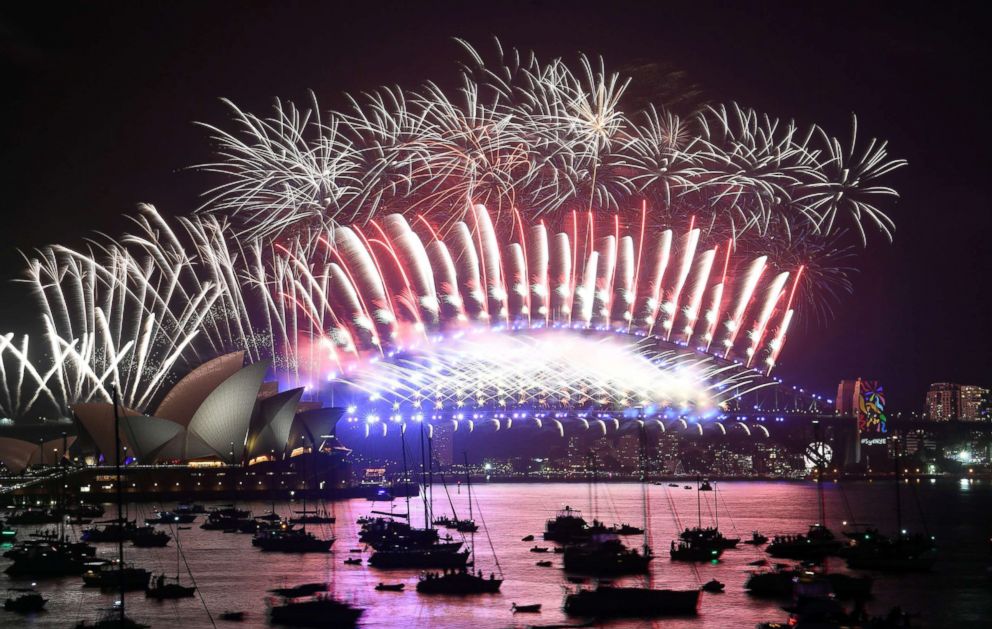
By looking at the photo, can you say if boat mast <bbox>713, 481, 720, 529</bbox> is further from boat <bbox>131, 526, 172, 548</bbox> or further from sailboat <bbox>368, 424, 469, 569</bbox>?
boat <bbox>131, 526, 172, 548</bbox>

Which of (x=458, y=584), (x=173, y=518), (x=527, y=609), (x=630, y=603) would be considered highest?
(x=173, y=518)

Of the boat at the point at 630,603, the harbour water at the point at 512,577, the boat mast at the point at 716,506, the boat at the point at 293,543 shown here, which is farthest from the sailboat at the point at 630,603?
the boat mast at the point at 716,506

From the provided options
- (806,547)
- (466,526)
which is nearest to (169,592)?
(466,526)

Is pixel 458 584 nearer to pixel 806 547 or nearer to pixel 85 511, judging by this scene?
pixel 806 547

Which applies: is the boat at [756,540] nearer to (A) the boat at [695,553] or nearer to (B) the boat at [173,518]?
(A) the boat at [695,553]

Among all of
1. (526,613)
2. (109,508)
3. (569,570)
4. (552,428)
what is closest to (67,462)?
(109,508)

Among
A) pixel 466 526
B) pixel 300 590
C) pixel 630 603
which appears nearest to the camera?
pixel 630 603
